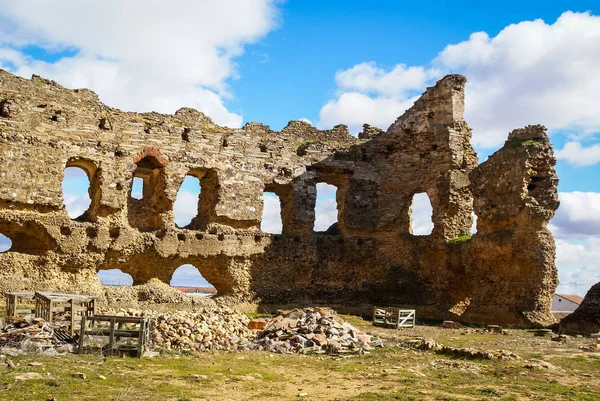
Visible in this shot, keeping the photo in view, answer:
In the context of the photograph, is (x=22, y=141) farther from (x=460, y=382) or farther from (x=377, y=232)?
(x=460, y=382)

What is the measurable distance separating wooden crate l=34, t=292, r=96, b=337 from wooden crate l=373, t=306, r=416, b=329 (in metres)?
8.94

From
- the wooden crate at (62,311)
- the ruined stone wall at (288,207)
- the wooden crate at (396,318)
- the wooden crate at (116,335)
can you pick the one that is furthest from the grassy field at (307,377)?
the ruined stone wall at (288,207)

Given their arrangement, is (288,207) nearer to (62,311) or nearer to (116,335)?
(62,311)

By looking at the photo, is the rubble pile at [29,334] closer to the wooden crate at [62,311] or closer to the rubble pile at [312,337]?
the wooden crate at [62,311]

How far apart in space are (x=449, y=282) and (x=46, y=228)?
46.8ft

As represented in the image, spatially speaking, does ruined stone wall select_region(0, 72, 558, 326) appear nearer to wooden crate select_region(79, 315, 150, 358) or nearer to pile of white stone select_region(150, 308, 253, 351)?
pile of white stone select_region(150, 308, 253, 351)

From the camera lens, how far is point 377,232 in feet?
80.3

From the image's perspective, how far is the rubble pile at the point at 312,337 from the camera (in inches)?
524

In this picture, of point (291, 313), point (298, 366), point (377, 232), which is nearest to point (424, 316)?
point (377, 232)

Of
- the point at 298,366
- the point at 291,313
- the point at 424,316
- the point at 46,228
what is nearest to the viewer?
the point at 298,366

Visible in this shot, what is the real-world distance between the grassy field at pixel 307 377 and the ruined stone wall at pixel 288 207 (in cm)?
855

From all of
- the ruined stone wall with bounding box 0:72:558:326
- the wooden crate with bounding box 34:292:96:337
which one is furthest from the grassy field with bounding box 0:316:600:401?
the ruined stone wall with bounding box 0:72:558:326

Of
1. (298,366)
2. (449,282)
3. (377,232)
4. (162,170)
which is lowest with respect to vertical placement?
(298,366)

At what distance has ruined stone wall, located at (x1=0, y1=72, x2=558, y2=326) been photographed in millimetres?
19312
